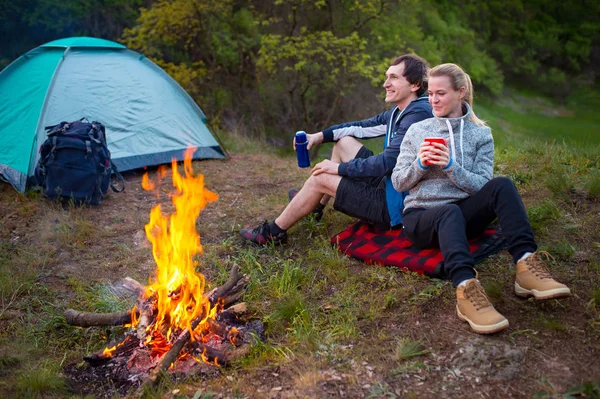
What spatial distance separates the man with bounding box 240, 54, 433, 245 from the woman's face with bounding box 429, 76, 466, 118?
11.4 inches

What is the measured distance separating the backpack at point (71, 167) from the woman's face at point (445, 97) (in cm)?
352

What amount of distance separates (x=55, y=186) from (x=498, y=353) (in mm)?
4419

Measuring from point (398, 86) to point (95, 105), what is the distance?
420 cm

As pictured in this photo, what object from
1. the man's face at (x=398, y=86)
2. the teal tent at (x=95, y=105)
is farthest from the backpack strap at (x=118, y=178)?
the man's face at (x=398, y=86)

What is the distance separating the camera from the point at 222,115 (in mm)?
12828

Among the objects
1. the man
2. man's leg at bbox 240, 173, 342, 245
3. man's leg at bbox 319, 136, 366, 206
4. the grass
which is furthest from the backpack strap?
man's leg at bbox 319, 136, 366, 206

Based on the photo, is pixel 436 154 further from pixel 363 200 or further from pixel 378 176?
pixel 363 200

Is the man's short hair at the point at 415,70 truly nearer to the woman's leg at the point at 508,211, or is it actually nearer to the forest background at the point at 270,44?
the woman's leg at the point at 508,211

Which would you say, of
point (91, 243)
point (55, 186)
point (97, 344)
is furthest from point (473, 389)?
point (55, 186)

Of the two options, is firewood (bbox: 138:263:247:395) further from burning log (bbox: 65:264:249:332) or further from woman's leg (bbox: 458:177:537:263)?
woman's leg (bbox: 458:177:537:263)

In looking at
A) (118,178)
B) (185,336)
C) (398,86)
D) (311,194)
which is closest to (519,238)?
(398,86)

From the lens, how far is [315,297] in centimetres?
336

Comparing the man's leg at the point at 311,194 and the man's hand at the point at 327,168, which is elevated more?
the man's hand at the point at 327,168

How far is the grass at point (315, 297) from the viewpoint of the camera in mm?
2582
